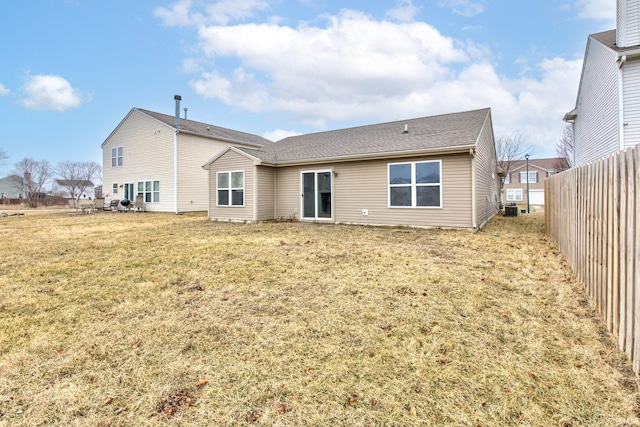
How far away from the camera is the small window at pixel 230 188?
12.4m

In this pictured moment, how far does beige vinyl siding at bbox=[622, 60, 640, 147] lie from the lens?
8.80 metres

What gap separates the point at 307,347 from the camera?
254 cm

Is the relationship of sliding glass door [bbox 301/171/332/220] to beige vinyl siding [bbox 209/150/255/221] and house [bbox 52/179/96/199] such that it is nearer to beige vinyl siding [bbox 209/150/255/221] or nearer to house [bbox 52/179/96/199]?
beige vinyl siding [bbox 209/150/255/221]

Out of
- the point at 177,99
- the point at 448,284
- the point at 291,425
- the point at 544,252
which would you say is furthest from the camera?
the point at 177,99

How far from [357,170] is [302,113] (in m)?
16.1

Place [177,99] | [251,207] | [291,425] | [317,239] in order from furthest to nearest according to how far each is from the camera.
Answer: [177,99], [251,207], [317,239], [291,425]

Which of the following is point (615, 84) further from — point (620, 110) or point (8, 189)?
point (8, 189)

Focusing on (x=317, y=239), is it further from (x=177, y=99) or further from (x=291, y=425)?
(x=177, y=99)

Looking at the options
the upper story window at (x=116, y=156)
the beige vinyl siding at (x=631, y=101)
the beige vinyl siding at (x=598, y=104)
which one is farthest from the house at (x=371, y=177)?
the upper story window at (x=116, y=156)

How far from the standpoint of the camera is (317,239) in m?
7.68

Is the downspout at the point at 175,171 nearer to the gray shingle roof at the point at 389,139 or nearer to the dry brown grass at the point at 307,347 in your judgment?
the gray shingle roof at the point at 389,139

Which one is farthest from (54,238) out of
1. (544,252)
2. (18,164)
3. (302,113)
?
(18,164)

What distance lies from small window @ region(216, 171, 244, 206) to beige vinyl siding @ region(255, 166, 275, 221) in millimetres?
807

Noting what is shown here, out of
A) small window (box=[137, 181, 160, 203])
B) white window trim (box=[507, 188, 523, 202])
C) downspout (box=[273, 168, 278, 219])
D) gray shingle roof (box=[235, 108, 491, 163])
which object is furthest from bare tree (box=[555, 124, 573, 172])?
small window (box=[137, 181, 160, 203])
